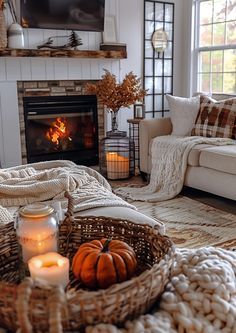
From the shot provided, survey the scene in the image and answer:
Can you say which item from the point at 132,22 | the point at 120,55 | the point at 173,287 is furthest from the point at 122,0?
the point at 173,287

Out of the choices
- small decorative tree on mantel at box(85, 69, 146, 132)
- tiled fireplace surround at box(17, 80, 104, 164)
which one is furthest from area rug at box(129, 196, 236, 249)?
tiled fireplace surround at box(17, 80, 104, 164)

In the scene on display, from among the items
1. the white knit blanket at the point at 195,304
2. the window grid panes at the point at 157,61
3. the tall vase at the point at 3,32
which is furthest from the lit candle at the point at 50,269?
the window grid panes at the point at 157,61

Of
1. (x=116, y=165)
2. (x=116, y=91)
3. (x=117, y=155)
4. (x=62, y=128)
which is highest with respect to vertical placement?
(x=116, y=91)

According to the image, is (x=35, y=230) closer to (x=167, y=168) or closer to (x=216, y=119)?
(x=167, y=168)

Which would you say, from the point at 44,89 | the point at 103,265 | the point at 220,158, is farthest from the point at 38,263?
the point at 44,89

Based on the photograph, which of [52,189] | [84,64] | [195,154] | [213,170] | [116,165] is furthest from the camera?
[84,64]

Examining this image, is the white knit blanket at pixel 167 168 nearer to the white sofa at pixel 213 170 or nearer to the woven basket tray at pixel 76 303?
the white sofa at pixel 213 170

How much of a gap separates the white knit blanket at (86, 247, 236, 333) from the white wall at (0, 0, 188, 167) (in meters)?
3.70

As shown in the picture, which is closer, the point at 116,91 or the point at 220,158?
the point at 220,158

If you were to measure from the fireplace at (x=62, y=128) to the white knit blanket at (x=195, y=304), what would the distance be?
12.6 feet

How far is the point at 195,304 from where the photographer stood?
29.2 inches

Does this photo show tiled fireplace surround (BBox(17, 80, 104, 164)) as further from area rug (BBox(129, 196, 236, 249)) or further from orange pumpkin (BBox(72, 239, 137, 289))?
orange pumpkin (BBox(72, 239, 137, 289))

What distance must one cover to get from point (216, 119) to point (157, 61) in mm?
1691

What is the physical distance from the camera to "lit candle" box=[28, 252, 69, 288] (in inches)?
33.0
